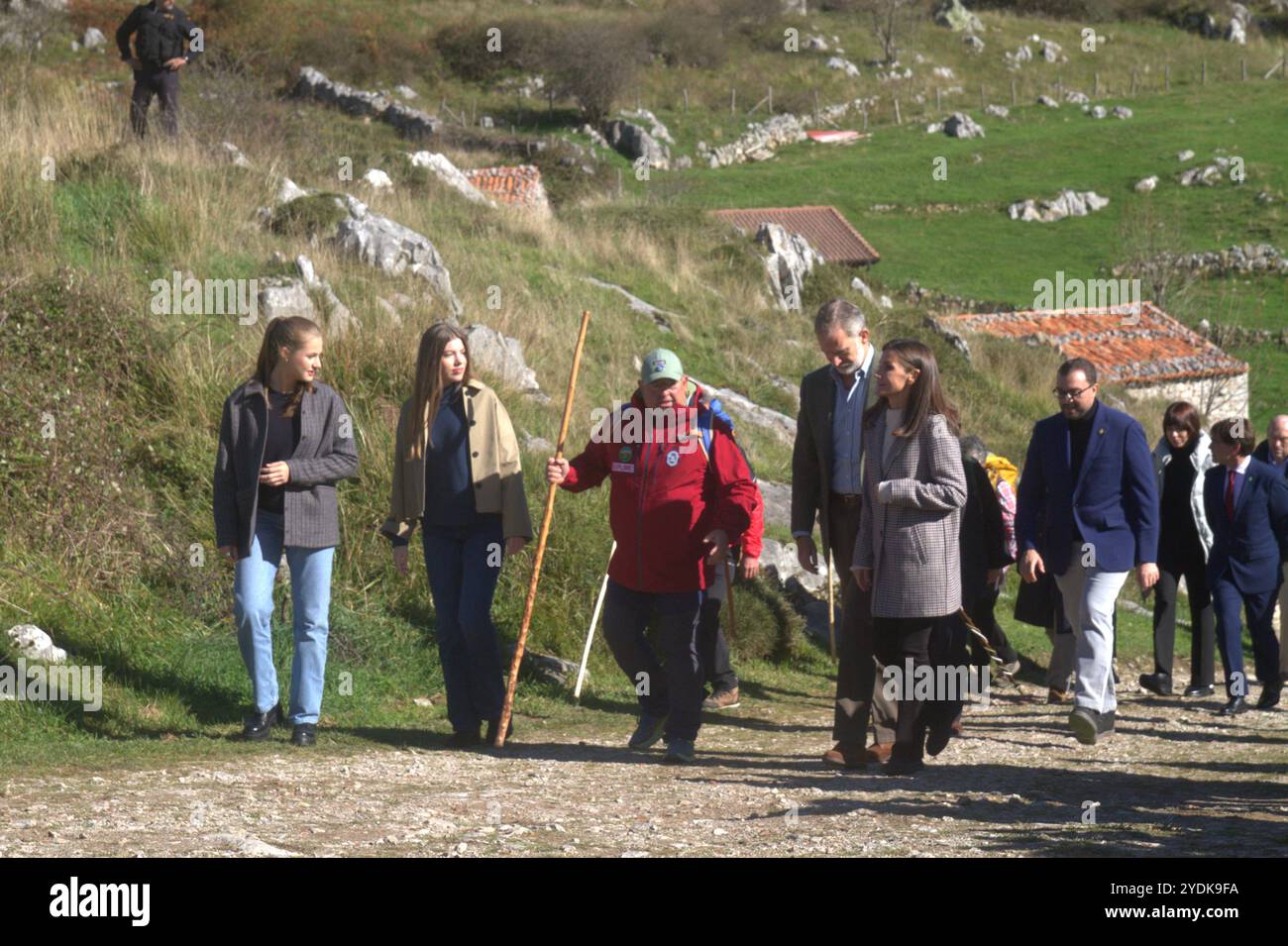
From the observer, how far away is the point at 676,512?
8.09 metres

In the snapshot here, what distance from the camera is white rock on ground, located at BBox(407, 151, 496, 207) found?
22527 mm

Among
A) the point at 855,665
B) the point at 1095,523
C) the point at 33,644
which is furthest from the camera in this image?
the point at 33,644

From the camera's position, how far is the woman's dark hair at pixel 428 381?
805 cm

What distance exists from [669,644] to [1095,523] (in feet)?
7.47

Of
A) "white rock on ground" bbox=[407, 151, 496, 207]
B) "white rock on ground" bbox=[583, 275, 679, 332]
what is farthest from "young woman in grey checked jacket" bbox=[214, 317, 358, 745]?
"white rock on ground" bbox=[407, 151, 496, 207]

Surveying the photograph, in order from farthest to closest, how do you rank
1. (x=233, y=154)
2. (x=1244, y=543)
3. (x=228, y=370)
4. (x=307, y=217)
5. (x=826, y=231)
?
(x=826, y=231) < (x=233, y=154) < (x=307, y=217) < (x=228, y=370) < (x=1244, y=543)

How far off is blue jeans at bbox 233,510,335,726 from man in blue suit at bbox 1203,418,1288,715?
5808mm

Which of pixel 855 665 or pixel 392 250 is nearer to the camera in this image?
pixel 855 665

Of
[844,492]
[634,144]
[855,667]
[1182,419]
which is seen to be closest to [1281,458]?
[1182,419]

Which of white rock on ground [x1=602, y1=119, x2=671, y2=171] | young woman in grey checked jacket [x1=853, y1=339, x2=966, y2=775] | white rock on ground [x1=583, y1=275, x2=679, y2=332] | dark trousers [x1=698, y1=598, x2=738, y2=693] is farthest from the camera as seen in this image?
white rock on ground [x1=602, y1=119, x2=671, y2=171]

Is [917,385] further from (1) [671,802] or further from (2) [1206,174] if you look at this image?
(2) [1206,174]

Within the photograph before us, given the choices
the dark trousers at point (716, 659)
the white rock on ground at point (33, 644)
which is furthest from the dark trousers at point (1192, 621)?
the white rock on ground at point (33, 644)

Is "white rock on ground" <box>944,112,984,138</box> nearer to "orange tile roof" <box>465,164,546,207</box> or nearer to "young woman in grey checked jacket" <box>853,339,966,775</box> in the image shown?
"orange tile roof" <box>465,164,546,207</box>

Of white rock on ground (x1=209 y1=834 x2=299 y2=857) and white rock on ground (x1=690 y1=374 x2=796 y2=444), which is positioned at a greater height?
white rock on ground (x1=690 y1=374 x2=796 y2=444)
